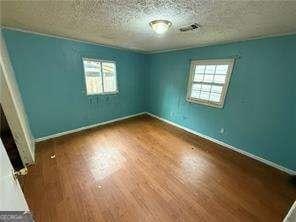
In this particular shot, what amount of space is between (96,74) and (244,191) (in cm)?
403

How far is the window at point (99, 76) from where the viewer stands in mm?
3898

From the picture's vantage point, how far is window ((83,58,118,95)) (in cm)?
390

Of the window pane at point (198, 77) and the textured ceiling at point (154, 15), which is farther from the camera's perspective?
the window pane at point (198, 77)

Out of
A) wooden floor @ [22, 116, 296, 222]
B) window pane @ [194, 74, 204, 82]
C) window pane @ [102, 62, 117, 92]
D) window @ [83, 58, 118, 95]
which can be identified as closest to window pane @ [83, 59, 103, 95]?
window @ [83, 58, 118, 95]

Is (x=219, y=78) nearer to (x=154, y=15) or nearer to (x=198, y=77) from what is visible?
(x=198, y=77)

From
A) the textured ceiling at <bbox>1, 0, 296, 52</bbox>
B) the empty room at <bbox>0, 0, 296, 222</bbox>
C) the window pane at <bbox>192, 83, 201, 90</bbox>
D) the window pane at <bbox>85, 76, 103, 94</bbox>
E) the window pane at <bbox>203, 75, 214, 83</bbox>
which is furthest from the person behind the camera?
the window pane at <bbox>85, 76, 103, 94</bbox>

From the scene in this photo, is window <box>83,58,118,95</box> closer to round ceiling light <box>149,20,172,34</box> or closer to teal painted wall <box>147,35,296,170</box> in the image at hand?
teal painted wall <box>147,35,296,170</box>

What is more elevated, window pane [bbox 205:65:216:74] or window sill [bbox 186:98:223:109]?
window pane [bbox 205:65:216:74]

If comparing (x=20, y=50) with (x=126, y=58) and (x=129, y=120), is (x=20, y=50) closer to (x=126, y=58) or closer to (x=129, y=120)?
(x=126, y=58)

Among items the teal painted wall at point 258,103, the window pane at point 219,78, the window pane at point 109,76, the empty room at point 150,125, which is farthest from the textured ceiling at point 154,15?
the window pane at point 109,76

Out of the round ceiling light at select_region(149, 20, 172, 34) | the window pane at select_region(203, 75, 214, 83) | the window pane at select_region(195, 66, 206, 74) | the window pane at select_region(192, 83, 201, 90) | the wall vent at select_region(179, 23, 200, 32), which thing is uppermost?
the wall vent at select_region(179, 23, 200, 32)

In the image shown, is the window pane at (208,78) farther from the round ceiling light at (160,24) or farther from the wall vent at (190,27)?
the round ceiling light at (160,24)

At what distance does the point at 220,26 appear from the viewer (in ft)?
6.93

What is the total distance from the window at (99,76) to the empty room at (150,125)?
29mm
